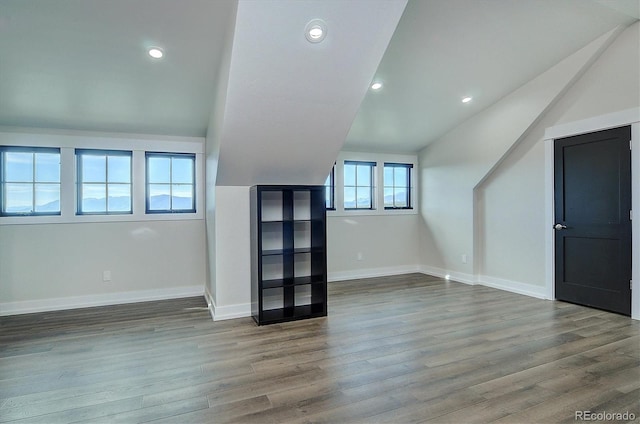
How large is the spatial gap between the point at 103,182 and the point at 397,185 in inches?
183

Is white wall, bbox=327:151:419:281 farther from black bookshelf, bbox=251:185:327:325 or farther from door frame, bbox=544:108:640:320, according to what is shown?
door frame, bbox=544:108:640:320

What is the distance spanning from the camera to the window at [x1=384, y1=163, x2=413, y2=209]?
20.6 ft

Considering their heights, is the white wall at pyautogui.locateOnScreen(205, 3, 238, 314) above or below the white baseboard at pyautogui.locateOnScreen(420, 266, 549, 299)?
above

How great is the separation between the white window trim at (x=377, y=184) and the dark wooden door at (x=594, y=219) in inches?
96.7

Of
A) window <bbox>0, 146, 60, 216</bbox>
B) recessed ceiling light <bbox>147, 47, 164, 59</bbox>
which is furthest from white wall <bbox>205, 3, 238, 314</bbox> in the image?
window <bbox>0, 146, 60, 216</bbox>

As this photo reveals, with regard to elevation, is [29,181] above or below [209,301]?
above

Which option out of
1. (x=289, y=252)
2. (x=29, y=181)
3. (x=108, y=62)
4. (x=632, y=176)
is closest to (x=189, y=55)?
(x=108, y=62)

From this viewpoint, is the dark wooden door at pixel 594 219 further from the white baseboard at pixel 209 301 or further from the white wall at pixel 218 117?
the white baseboard at pixel 209 301

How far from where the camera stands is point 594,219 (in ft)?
13.1

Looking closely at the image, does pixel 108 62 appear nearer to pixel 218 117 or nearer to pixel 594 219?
pixel 218 117

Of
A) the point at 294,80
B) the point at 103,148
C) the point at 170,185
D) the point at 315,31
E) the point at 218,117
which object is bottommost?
the point at 170,185

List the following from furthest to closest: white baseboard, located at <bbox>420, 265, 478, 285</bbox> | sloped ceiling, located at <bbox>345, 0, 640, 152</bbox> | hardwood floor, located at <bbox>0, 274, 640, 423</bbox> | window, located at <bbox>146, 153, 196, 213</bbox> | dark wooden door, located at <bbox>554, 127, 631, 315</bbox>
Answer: white baseboard, located at <bbox>420, 265, 478, 285</bbox> → window, located at <bbox>146, 153, 196, 213</bbox> → dark wooden door, located at <bbox>554, 127, 631, 315</bbox> → sloped ceiling, located at <bbox>345, 0, 640, 152</bbox> → hardwood floor, located at <bbox>0, 274, 640, 423</bbox>

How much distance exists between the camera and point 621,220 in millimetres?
3744

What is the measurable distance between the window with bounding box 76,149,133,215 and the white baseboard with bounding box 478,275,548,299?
515 cm
